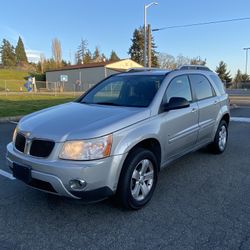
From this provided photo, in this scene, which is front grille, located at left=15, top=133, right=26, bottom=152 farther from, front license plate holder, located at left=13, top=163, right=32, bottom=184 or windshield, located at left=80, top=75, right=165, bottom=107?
windshield, located at left=80, top=75, right=165, bottom=107

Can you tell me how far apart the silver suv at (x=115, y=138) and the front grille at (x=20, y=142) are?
13 millimetres

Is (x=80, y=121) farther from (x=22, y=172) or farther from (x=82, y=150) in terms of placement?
(x=22, y=172)

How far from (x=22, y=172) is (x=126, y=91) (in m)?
2.02

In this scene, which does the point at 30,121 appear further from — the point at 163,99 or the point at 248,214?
the point at 248,214

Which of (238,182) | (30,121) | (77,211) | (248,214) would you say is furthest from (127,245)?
(238,182)

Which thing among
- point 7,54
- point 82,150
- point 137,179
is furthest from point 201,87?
point 7,54

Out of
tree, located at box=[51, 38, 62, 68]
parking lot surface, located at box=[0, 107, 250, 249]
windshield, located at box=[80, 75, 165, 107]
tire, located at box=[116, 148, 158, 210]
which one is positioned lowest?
parking lot surface, located at box=[0, 107, 250, 249]

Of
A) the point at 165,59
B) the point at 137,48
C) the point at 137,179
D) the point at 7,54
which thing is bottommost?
the point at 137,179

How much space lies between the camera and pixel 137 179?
3.46 meters

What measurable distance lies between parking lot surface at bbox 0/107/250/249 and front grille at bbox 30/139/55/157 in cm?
65

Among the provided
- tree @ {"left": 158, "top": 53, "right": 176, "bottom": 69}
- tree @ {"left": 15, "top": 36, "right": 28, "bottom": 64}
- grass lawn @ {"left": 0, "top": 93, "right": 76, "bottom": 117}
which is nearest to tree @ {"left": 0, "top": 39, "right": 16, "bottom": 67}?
tree @ {"left": 15, "top": 36, "right": 28, "bottom": 64}

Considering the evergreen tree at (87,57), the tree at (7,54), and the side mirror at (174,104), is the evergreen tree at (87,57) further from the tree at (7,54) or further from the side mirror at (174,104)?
the side mirror at (174,104)

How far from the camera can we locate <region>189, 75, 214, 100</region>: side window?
4863 millimetres

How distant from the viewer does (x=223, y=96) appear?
5883 mm
